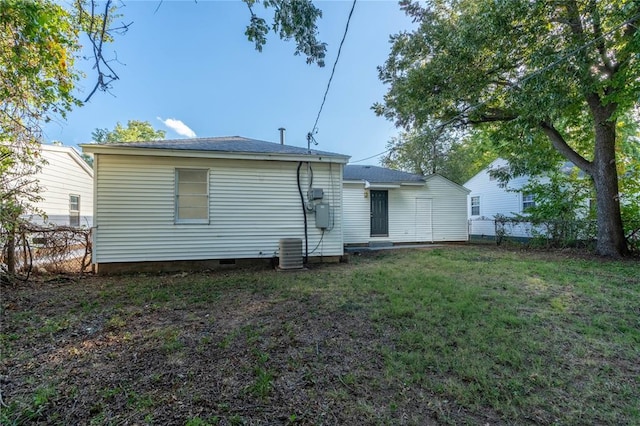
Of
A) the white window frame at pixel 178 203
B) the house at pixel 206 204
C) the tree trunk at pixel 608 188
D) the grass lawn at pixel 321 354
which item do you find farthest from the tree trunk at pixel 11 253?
the tree trunk at pixel 608 188

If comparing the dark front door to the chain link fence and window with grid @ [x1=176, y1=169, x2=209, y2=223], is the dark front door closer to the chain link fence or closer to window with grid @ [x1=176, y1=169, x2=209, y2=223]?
the chain link fence

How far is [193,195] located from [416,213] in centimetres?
915

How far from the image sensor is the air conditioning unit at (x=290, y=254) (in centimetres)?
654

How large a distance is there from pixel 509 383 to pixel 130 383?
3.05m

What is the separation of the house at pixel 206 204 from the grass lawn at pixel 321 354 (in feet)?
5.08

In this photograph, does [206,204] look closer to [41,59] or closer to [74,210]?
[41,59]

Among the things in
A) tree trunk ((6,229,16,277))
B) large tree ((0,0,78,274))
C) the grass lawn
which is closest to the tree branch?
the grass lawn

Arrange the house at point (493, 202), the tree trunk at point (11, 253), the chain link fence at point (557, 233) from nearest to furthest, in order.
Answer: the tree trunk at point (11, 253) < the chain link fence at point (557, 233) < the house at point (493, 202)

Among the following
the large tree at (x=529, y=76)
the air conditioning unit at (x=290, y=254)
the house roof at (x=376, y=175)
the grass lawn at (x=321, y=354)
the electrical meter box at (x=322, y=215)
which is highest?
the large tree at (x=529, y=76)

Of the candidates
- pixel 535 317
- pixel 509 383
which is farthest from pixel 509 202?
pixel 509 383

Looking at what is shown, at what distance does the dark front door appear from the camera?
37.9 feet

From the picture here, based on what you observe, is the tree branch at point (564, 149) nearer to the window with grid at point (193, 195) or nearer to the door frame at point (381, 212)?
the door frame at point (381, 212)

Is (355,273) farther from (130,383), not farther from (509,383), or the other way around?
(130,383)

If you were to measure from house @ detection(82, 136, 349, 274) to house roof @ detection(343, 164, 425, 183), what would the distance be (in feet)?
14.3
